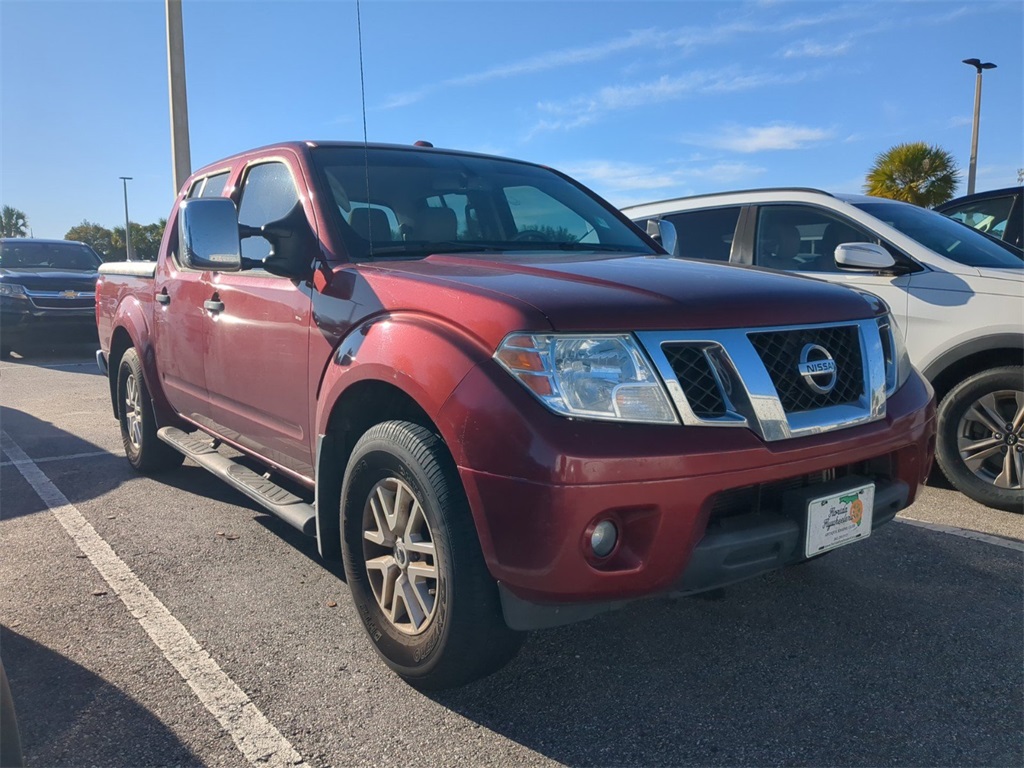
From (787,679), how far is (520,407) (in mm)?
1372

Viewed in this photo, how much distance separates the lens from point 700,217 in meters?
5.98

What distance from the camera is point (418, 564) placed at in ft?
8.35

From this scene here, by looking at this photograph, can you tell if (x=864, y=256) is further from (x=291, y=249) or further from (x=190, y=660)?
(x=190, y=660)

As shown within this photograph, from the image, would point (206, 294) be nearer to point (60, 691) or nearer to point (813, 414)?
point (60, 691)

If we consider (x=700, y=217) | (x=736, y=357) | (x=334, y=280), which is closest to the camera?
(x=736, y=357)

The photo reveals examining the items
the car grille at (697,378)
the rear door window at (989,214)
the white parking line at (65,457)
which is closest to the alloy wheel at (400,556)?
the car grille at (697,378)

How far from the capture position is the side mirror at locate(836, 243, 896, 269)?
455 centimetres

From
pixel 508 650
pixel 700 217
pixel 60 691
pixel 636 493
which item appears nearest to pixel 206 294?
pixel 60 691

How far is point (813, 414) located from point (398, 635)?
1.45m

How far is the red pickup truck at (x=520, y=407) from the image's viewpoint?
2135 millimetres

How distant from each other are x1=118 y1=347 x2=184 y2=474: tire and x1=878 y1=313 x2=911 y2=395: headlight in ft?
13.2

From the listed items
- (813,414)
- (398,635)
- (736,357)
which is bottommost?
(398,635)

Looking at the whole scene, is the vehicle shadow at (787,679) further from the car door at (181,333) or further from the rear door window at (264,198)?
the car door at (181,333)

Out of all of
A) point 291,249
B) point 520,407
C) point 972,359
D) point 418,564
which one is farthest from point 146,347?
point 972,359
